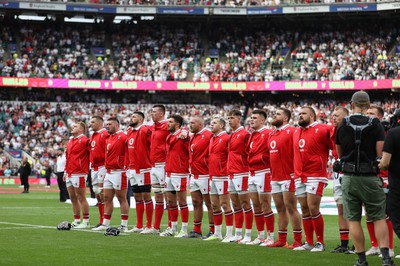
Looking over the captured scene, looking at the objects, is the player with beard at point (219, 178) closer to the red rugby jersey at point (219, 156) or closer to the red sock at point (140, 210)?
the red rugby jersey at point (219, 156)

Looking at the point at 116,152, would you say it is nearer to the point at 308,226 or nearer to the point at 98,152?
the point at 98,152

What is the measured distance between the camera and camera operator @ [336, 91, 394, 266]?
34.9 feet

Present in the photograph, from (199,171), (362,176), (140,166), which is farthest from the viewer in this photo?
(140,166)

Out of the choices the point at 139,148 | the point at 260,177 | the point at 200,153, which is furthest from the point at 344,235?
the point at 139,148

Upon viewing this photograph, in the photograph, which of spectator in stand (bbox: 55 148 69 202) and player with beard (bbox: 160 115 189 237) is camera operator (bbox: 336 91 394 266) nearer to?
player with beard (bbox: 160 115 189 237)

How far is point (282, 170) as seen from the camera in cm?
1438

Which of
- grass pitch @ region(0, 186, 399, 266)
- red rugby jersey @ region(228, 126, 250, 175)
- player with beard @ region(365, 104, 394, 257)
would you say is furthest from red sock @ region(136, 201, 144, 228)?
player with beard @ region(365, 104, 394, 257)

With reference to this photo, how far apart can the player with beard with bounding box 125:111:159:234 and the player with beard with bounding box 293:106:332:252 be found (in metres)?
4.69

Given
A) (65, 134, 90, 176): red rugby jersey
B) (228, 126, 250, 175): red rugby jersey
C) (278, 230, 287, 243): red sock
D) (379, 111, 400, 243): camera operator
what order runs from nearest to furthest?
(379, 111, 400, 243): camera operator, (278, 230, 287, 243): red sock, (228, 126, 250, 175): red rugby jersey, (65, 134, 90, 176): red rugby jersey

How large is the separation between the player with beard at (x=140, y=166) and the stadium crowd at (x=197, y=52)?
40175 millimetres

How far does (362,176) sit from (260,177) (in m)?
4.41

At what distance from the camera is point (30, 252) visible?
12719 millimetres

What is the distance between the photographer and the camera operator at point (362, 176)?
10.6 m

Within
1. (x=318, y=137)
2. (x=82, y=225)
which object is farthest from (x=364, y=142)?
(x=82, y=225)
